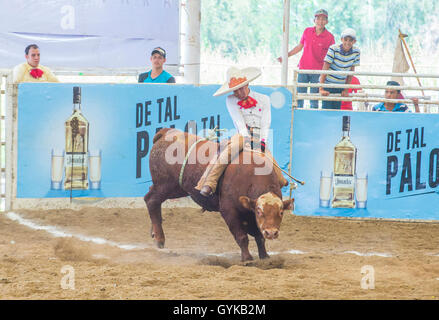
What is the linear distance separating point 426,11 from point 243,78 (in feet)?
67.8

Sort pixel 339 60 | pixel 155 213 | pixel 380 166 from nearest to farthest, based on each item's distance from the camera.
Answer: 1. pixel 155 213
2. pixel 380 166
3. pixel 339 60

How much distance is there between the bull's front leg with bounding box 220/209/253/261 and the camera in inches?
258

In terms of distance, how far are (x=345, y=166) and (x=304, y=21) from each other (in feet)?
55.1

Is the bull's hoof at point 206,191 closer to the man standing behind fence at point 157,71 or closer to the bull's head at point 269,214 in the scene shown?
the bull's head at point 269,214

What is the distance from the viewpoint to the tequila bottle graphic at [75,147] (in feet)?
29.9

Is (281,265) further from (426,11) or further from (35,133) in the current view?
(426,11)

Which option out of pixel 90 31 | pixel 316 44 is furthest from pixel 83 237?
pixel 316 44

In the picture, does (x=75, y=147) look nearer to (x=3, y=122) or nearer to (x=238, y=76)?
(x=3, y=122)

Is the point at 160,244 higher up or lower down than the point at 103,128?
lower down

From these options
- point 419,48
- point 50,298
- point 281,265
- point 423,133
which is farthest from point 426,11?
point 50,298

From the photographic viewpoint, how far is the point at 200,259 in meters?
6.79

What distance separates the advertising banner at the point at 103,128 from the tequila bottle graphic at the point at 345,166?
2.30ft

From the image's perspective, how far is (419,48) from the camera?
2350 cm

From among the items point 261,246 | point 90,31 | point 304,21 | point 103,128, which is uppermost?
point 304,21
